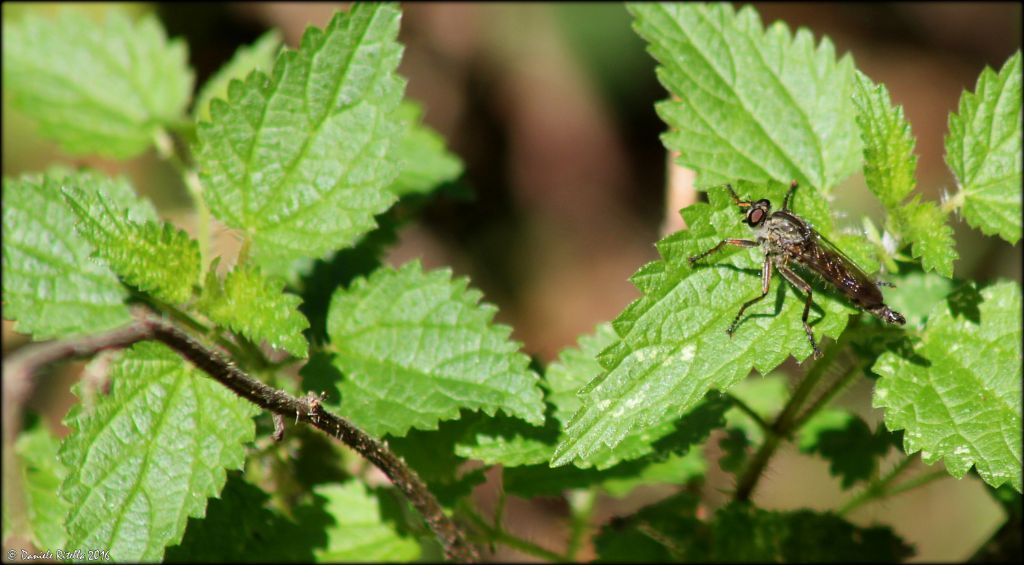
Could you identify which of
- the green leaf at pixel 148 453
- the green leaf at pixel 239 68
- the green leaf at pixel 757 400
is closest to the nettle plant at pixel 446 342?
the green leaf at pixel 148 453

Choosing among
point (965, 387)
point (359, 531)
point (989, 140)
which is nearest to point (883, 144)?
point (989, 140)

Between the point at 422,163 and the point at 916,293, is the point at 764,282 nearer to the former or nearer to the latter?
the point at 916,293

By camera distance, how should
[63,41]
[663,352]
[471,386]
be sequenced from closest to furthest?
[663,352] → [471,386] → [63,41]

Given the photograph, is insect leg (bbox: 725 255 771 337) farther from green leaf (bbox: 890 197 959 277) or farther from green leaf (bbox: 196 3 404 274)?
green leaf (bbox: 196 3 404 274)

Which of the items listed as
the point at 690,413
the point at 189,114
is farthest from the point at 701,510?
the point at 189,114

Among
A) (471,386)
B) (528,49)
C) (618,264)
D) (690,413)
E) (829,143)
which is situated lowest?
(690,413)

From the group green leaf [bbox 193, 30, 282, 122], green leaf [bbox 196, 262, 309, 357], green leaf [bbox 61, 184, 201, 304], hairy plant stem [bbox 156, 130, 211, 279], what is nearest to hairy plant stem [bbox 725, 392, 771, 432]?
green leaf [bbox 196, 262, 309, 357]

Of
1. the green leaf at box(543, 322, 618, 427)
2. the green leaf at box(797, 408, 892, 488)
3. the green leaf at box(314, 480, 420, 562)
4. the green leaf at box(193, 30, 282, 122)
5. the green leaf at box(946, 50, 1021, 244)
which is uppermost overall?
the green leaf at box(193, 30, 282, 122)

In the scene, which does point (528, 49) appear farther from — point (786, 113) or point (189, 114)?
point (786, 113)
